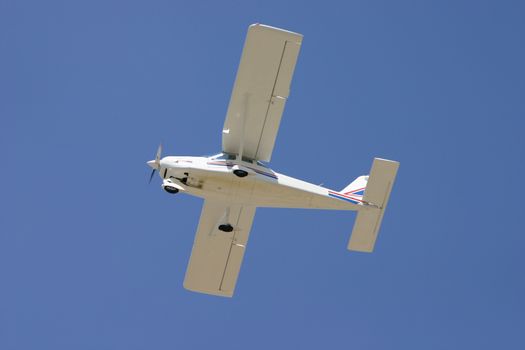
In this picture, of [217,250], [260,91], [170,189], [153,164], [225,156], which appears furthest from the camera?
[217,250]

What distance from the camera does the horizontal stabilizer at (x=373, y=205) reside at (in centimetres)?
1959

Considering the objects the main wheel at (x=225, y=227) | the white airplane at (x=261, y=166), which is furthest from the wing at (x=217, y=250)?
the main wheel at (x=225, y=227)

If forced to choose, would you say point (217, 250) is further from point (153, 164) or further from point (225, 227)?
point (153, 164)

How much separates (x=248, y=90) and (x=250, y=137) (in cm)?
125

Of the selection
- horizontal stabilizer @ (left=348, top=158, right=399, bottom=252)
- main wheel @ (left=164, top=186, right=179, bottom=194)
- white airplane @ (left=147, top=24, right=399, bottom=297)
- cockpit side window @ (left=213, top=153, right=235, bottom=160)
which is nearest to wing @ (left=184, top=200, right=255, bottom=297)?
white airplane @ (left=147, top=24, right=399, bottom=297)

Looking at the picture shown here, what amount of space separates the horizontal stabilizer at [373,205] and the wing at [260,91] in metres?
2.47

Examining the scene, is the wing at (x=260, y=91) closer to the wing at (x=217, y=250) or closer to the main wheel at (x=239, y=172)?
the main wheel at (x=239, y=172)

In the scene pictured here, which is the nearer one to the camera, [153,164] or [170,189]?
[170,189]

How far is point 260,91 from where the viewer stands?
61.3 ft

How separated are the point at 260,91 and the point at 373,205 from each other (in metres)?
3.85

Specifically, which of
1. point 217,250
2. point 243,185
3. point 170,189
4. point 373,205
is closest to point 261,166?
point 243,185

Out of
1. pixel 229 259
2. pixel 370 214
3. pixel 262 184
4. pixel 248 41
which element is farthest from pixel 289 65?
pixel 229 259

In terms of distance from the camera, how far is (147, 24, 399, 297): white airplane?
716 inches

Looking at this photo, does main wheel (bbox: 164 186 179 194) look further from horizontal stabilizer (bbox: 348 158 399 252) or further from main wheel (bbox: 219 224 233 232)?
horizontal stabilizer (bbox: 348 158 399 252)
